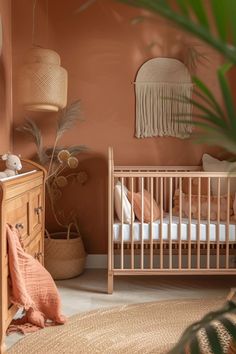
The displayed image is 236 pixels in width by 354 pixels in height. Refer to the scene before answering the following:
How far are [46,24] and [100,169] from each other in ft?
4.18

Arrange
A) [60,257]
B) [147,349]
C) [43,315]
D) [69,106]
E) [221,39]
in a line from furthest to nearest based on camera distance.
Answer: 1. [69,106]
2. [60,257]
3. [43,315]
4. [147,349]
5. [221,39]

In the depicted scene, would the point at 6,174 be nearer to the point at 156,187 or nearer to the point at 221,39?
the point at 156,187

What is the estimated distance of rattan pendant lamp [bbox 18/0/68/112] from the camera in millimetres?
2988

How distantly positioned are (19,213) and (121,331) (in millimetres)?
804

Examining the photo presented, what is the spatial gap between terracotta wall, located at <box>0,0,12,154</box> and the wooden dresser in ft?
1.59

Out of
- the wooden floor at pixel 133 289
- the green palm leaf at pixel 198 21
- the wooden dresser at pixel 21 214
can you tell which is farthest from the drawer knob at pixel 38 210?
the green palm leaf at pixel 198 21

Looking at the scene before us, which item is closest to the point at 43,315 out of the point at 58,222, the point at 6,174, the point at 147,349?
the point at 147,349

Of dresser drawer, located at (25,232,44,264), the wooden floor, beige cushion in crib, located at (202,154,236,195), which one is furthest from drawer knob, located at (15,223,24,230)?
beige cushion in crib, located at (202,154,236,195)

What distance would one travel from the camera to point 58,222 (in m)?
3.54

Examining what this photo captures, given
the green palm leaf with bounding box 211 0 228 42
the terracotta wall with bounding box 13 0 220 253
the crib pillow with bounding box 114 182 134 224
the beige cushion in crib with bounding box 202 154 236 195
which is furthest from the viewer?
the terracotta wall with bounding box 13 0 220 253

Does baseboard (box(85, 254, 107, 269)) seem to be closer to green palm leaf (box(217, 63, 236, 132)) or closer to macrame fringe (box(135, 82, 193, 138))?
macrame fringe (box(135, 82, 193, 138))

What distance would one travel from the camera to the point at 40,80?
9.80 ft

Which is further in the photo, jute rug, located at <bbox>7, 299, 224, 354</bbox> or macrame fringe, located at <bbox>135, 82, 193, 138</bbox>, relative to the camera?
macrame fringe, located at <bbox>135, 82, 193, 138</bbox>

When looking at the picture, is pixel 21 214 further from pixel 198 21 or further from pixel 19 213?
pixel 198 21
